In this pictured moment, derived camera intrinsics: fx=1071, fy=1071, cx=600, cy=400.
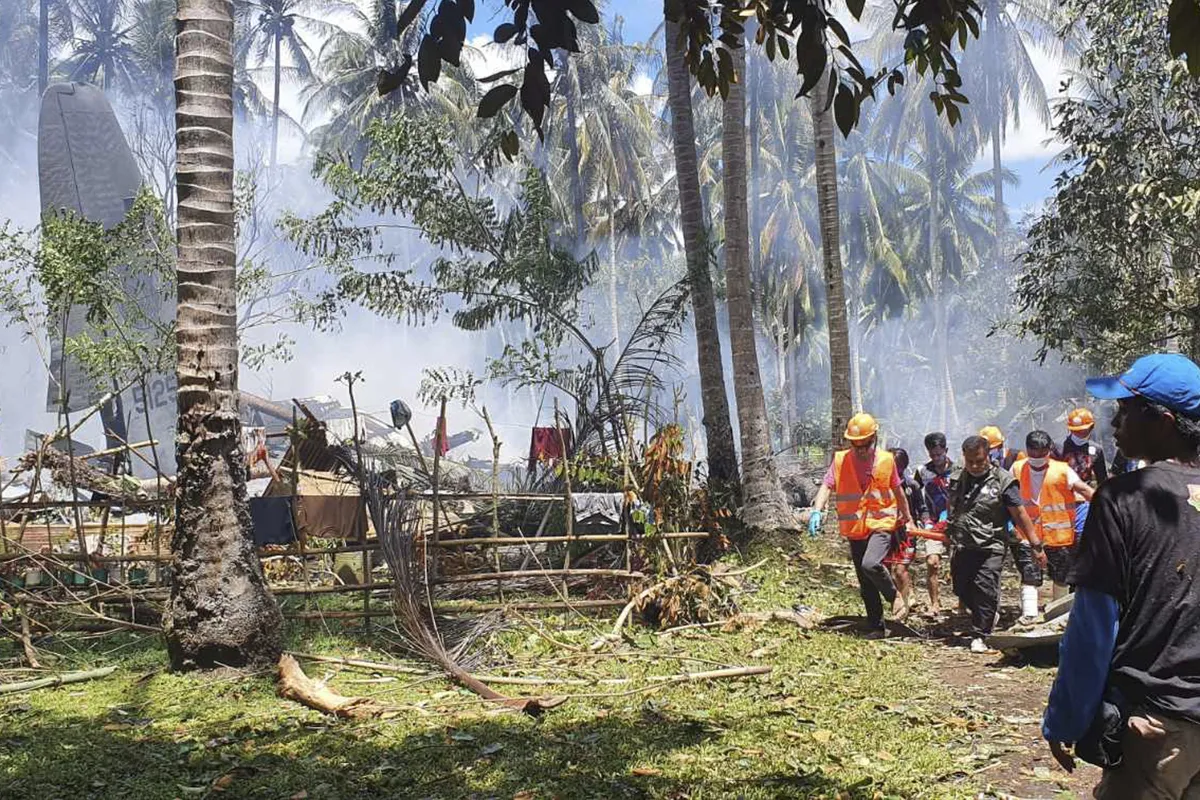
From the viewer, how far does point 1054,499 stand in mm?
8383

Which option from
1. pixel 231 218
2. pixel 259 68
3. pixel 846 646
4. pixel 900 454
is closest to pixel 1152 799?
pixel 846 646

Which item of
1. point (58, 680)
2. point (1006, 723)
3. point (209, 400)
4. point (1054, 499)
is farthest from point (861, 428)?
point (58, 680)

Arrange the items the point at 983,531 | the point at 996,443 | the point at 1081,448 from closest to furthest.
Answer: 1. the point at 983,531
2. the point at 1081,448
3. the point at 996,443

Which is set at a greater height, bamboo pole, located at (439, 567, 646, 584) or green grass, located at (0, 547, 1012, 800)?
bamboo pole, located at (439, 567, 646, 584)

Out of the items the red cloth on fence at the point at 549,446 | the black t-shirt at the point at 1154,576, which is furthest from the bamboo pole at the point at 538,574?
the black t-shirt at the point at 1154,576

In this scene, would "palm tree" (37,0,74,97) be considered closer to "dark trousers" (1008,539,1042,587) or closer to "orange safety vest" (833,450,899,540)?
"orange safety vest" (833,450,899,540)

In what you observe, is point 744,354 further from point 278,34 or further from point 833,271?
point 278,34

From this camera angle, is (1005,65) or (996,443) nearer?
(996,443)

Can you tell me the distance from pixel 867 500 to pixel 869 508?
2.5 inches

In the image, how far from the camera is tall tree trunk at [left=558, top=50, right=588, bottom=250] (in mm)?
38219

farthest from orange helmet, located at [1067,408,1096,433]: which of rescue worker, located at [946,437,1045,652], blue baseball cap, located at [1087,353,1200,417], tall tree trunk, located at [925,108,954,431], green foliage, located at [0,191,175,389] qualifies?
tall tree trunk, located at [925,108,954,431]

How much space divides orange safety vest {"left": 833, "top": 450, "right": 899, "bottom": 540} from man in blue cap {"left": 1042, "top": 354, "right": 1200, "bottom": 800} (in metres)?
5.88

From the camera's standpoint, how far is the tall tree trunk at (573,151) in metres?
38.2

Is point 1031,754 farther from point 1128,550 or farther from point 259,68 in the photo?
point 259,68
